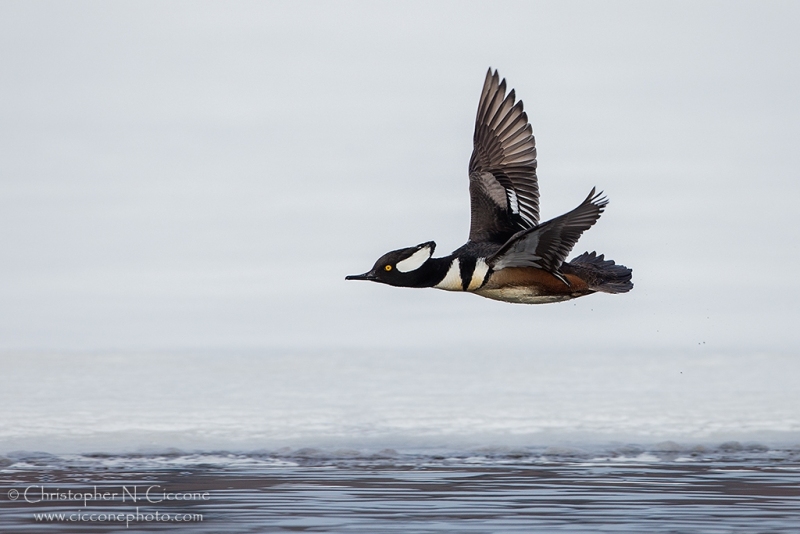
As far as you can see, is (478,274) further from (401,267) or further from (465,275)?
(401,267)

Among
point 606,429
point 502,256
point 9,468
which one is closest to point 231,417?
point 9,468

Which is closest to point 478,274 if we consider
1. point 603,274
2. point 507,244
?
point 507,244

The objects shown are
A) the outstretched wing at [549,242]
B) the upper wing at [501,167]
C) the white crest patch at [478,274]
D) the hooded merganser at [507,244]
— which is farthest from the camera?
the upper wing at [501,167]

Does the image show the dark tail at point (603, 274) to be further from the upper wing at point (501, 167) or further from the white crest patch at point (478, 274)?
the upper wing at point (501, 167)

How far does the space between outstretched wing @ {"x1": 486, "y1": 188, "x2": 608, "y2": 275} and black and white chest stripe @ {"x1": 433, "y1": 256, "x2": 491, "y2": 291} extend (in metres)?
0.11

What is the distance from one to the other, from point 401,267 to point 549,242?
1081 millimetres

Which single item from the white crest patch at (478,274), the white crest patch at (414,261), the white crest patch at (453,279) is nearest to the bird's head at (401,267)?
the white crest patch at (414,261)

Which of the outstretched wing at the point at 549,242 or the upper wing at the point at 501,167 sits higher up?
the upper wing at the point at 501,167

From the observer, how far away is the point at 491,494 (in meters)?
7.75

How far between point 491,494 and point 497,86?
11.2 feet

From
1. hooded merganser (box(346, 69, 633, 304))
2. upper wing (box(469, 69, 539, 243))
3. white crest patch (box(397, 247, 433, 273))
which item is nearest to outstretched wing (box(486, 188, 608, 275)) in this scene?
hooded merganser (box(346, 69, 633, 304))

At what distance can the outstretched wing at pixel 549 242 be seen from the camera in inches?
277

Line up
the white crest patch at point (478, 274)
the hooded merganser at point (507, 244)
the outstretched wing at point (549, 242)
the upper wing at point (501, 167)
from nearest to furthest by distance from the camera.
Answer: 1. the outstretched wing at point (549, 242)
2. the hooded merganser at point (507, 244)
3. the white crest patch at point (478, 274)
4. the upper wing at point (501, 167)

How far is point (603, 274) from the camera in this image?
813cm
